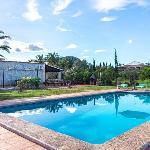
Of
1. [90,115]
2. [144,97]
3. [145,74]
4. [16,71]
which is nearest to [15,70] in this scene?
[16,71]

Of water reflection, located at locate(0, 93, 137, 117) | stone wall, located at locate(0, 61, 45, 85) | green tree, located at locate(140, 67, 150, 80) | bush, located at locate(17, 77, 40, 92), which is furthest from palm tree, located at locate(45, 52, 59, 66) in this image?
water reflection, located at locate(0, 93, 137, 117)

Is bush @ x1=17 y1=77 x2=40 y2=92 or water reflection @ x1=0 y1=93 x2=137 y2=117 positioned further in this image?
bush @ x1=17 y1=77 x2=40 y2=92

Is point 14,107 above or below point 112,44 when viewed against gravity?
below

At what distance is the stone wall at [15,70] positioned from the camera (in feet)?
85.1

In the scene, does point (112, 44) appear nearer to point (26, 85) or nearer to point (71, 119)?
point (26, 85)

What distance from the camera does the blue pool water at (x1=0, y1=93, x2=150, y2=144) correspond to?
9.98 metres

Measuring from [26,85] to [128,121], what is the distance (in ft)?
40.8

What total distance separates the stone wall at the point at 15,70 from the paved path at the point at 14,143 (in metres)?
18.8

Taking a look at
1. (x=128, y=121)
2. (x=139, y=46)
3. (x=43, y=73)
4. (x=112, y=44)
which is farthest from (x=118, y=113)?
(x=112, y=44)

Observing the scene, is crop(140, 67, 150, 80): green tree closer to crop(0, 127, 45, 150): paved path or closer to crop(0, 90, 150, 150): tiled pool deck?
crop(0, 90, 150, 150): tiled pool deck

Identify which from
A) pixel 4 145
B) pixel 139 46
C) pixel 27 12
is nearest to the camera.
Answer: pixel 4 145

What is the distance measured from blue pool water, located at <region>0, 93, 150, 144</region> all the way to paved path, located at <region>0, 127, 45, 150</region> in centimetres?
241

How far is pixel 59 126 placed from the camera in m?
10.8

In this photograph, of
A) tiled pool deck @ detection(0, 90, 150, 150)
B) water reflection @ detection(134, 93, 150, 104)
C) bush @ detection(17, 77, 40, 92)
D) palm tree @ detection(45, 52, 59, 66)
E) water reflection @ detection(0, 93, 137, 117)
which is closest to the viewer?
tiled pool deck @ detection(0, 90, 150, 150)
